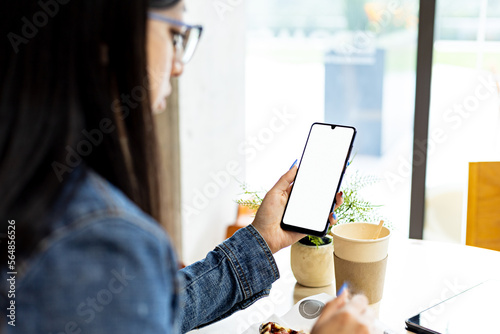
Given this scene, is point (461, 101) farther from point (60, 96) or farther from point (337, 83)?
point (60, 96)

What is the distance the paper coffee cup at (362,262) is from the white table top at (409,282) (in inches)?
2.2

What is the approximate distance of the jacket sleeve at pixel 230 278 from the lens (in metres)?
0.91

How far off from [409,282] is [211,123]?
4.45 feet

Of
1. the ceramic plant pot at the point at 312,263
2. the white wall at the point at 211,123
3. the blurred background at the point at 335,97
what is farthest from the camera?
the blurred background at the point at 335,97

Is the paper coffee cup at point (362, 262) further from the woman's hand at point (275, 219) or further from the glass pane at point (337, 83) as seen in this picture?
the glass pane at point (337, 83)

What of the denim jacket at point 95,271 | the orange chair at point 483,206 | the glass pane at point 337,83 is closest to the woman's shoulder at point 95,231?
the denim jacket at point 95,271

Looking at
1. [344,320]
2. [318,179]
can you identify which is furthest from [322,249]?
[344,320]

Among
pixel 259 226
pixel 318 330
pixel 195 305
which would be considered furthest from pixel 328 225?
pixel 318 330

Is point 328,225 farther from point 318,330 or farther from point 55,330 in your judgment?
point 55,330

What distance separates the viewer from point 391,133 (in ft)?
8.39

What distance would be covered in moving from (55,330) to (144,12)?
29 centimetres

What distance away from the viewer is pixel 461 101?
232 centimetres

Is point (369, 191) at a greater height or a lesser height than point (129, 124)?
lesser

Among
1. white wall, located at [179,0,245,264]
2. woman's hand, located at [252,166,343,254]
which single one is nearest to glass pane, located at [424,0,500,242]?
white wall, located at [179,0,245,264]
